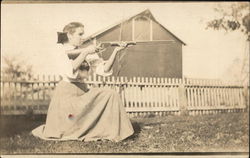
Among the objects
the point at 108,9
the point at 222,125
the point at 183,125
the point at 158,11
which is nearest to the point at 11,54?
the point at 108,9

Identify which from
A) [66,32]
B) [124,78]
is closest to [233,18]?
[124,78]

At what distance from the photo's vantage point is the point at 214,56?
406 cm

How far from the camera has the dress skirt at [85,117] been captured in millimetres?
3859

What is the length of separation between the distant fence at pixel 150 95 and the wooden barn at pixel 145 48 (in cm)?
9

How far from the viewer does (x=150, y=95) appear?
403cm

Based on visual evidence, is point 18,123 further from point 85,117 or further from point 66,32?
point 66,32

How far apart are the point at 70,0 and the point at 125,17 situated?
0.59 metres

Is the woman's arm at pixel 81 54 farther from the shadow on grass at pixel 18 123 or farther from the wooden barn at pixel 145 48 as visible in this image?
the shadow on grass at pixel 18 123

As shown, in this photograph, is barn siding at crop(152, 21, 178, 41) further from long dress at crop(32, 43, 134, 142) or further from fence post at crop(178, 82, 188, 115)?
long dress at crop(32, 43, 134, 142)

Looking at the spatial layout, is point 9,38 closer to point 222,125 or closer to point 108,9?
point 108,9

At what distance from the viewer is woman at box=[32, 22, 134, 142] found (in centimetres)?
386

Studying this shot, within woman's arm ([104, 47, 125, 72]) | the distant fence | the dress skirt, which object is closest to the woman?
the dress skirt

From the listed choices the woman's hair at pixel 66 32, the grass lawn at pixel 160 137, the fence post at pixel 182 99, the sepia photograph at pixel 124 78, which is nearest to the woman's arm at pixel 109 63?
the sepia photograph at pixel 124 78

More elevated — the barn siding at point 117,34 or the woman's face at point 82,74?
the barn siding at point 117,34
